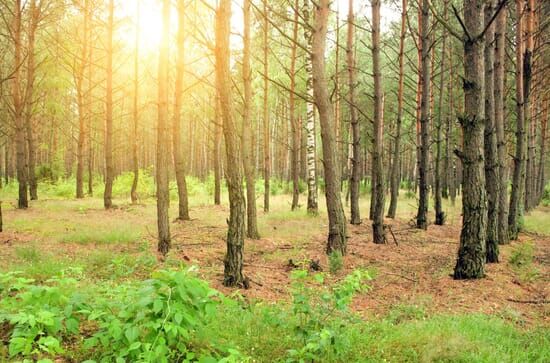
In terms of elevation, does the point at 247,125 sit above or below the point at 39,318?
above

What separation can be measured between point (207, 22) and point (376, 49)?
774cm

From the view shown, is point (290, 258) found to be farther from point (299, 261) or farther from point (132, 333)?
point (132, 333)

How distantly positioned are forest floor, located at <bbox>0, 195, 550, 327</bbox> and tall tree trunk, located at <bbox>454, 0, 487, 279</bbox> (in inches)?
33.9

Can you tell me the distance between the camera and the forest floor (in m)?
5.83

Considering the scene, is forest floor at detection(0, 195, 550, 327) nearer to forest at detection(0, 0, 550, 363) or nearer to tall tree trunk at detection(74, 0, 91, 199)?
forest at detection(0, 0, 550, 363)

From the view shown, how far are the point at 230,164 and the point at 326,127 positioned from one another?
9.33ft

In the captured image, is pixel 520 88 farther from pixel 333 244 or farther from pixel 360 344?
pixel 360 344

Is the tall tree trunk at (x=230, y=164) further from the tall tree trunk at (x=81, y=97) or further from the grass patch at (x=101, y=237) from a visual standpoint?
the tall tree trunk at (x=81, y=97)

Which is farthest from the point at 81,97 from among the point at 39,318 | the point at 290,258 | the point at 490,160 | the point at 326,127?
the point at 39,318

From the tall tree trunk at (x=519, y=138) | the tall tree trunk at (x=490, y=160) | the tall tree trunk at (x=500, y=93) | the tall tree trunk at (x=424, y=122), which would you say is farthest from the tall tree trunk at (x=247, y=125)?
the tall tree trunk at (x=519, y=138)

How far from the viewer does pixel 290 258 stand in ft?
26.5

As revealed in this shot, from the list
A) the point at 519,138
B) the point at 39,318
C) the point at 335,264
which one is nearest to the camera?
the point at 39,318

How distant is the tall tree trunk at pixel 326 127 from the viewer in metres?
7.67

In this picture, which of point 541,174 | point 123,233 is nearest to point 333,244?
point 123,233
